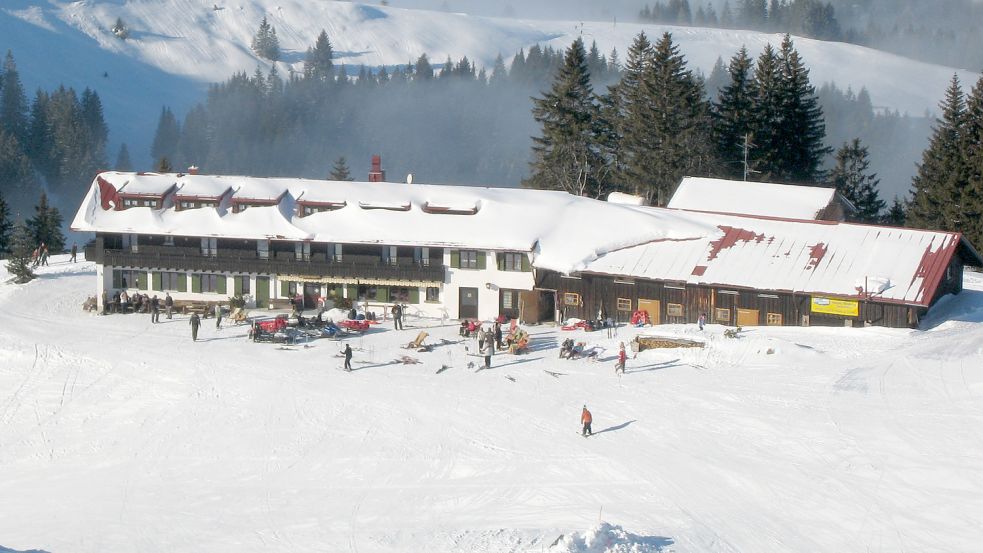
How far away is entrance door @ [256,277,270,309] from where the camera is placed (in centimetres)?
5856

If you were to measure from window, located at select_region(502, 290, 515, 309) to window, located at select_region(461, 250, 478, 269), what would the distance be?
1.94 metres

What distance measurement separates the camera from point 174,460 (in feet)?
133

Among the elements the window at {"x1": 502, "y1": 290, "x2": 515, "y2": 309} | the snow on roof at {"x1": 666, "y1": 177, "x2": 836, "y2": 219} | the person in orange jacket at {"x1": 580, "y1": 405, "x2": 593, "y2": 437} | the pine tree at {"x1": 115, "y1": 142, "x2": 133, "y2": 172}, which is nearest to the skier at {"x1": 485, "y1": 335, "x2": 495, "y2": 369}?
the window at {"x1": 502, "y1": 290, "x2": 515, "y2": 309}

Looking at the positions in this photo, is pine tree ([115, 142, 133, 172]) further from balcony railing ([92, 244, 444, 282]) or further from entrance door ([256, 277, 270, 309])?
entrance door ([256, 277, 270, 309])

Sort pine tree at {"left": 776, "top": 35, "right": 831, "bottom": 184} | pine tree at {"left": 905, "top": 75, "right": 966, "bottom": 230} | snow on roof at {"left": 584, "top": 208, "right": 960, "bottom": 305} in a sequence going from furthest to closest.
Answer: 1. pine tree at {"left": 776, "top": 35, "right": 831, "bottom": 184}
2. pine tree at {"left": 905, "top": 75, "right": 966, "bottom": 230}
3. snow on roof at {"left": 584, "top": 208, "right": 960, "bottom": 305}

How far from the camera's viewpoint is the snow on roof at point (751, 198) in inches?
2405

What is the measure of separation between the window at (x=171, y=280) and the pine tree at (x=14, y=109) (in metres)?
98.3

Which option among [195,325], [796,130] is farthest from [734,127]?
[195,325]

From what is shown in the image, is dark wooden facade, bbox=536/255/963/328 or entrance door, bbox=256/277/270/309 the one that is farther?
entrance door, bbox=256/277/270/309

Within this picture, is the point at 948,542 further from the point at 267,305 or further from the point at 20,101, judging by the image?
the point at 20,101

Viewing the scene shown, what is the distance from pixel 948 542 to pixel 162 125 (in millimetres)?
155201

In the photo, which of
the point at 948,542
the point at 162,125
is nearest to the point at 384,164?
the point at 162,125

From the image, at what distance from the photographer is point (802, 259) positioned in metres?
51.6

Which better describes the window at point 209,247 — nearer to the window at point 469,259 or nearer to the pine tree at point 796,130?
the window at point 469,259
